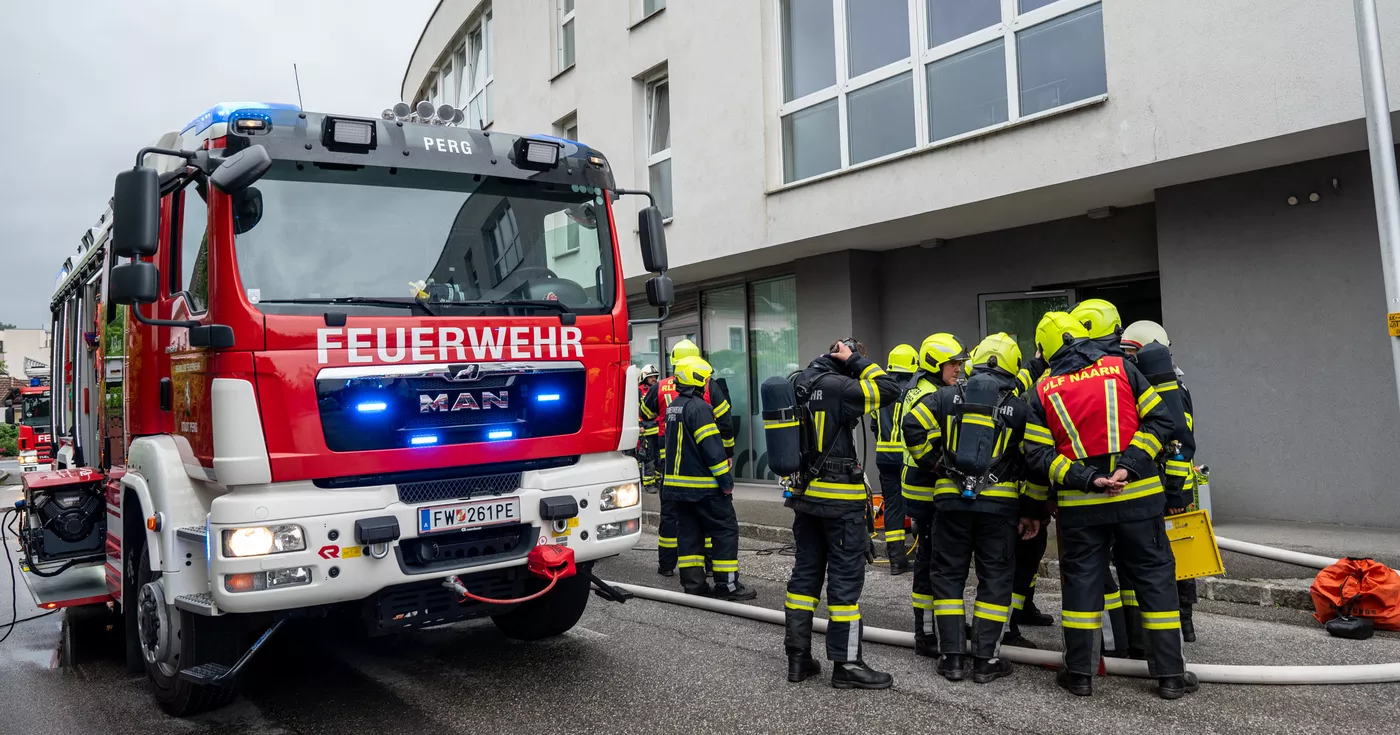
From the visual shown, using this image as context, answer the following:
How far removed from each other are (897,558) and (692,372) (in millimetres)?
2260

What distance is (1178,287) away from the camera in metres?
8.67

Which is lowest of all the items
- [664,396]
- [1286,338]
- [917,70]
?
[664,396]

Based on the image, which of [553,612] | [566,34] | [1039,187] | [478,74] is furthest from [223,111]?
[478,74]

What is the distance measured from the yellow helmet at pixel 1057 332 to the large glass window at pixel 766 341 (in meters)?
7.89

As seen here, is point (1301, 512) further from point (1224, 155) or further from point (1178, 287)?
point (1224, 155)

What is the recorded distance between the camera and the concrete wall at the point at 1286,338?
7.69 metres

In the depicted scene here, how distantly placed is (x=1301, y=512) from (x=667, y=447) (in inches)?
213

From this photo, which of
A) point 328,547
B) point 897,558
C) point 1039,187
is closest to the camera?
point 328,547

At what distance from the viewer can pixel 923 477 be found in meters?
5.58

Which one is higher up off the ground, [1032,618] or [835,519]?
[835,519]

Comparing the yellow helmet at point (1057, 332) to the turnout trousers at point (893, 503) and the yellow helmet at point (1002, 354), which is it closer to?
the yellow helmet at point (1002, 354)

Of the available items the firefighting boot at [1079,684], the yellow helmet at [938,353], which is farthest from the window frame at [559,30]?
the firefighting boot at [1079,684]

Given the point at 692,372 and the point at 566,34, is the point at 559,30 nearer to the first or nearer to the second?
the point at 566,34

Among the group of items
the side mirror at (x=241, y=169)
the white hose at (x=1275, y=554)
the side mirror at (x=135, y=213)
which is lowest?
the white hose at (x=1275, y=554)
